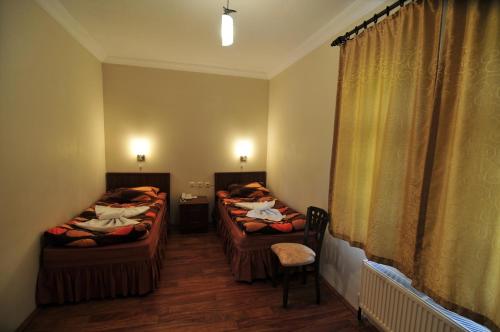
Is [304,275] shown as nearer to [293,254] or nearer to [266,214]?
[293,254]

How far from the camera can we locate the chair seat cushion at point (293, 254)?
2145mm

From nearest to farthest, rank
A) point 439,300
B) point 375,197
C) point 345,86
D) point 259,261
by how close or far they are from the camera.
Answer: point 439,300
point 375,197
point 345,86
point 259,261

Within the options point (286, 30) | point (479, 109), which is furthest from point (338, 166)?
point (286, 30)

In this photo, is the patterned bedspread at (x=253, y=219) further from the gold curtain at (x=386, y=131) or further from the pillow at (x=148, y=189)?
the pillow at (x=148, y=189)

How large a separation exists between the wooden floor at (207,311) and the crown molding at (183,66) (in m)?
3.10

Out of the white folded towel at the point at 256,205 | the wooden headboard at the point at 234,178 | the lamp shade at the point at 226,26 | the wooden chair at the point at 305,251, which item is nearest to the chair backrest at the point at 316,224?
the wooden chair at the point at 305,251

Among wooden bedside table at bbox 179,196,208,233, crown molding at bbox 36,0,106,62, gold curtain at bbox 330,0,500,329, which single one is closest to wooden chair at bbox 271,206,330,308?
gold curtain at bbox 330,0,500,329

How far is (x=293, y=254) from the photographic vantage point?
2225 millimetres

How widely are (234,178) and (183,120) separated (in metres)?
1.34

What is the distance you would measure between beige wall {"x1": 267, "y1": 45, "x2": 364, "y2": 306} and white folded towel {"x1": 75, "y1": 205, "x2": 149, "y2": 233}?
6.63 feet

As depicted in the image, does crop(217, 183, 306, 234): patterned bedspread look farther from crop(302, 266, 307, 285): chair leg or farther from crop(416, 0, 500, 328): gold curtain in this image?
crop(416, 0, 500, 328): gold curtain

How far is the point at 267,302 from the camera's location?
225 centimetres

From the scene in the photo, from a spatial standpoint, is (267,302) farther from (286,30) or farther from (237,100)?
(237,100)

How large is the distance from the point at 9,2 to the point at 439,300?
3.36 m
